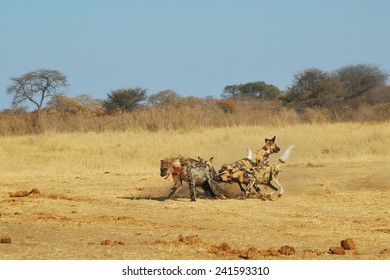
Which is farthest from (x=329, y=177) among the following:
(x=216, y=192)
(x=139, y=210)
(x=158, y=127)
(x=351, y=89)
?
(x=351, y=89)

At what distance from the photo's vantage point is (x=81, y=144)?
84.5ft

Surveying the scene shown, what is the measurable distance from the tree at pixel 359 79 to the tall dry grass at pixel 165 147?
27.6 meters

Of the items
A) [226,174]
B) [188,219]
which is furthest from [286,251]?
[226,174]

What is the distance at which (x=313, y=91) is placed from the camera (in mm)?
46875

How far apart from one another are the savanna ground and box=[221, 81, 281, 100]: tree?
137ft

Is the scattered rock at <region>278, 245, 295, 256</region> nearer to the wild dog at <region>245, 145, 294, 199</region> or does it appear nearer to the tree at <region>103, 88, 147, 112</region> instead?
the wild dog at <region>245, 145, 294, 199</region>

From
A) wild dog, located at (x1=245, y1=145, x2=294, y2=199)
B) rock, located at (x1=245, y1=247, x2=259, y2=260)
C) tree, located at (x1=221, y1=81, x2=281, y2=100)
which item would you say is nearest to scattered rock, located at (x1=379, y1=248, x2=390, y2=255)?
rock, located at (x1=245, y1=247, x2=259, y2=260)

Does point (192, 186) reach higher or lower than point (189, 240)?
higher

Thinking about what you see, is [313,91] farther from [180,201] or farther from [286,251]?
[286,251]

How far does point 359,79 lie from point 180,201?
43613mm

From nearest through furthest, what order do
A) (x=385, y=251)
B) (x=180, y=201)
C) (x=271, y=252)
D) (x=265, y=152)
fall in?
(x=271, y=252) → (x=385, y=251) → (x=180, y=201) → (x=265, y=152)

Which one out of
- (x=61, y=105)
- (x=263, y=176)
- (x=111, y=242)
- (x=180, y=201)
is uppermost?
(x=61, y=105)

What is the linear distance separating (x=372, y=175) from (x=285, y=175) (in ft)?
6.20

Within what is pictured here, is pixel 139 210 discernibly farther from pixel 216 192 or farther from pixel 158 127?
pixel 158 127
